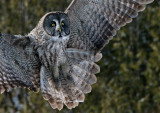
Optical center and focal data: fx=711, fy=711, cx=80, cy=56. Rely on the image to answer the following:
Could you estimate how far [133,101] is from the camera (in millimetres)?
9594

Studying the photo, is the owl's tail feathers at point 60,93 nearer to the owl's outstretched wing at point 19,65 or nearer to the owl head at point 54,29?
the owl's outstretched wing at point 19,65

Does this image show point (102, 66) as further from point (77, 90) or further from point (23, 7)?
point (77, 90)

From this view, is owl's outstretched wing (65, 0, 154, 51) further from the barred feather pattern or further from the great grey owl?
the barred feather pattern

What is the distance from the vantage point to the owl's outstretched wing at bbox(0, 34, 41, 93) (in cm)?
708

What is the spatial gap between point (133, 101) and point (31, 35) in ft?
9.23

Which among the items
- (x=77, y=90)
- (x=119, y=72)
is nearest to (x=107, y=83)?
(x=119, y=72)

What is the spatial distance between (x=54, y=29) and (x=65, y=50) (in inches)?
9.5

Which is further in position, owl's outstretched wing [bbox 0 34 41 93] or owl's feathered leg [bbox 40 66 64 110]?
owl's feathered leg [bbox 40 66 64 110]

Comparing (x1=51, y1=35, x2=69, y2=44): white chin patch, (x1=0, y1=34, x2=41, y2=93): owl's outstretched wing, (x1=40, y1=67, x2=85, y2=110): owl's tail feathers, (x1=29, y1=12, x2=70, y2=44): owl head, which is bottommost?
(x1=40, y1=67, x2=85, y2=110): owl's tail feathers

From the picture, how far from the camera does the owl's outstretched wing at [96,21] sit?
23.5ft

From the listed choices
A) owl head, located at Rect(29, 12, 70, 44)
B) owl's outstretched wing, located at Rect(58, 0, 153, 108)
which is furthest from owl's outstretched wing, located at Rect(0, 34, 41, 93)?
owl's outstretched wing, located at Rect(58, 0, 153, 108)

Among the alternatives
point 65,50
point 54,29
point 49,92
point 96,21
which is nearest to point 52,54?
point 65,50

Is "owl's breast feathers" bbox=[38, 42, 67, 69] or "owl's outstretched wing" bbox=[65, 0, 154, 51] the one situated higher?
"owl's outstretched wing" bbox=[65, 0, 154, 51]

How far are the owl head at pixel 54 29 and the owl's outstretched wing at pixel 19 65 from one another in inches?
5.9
